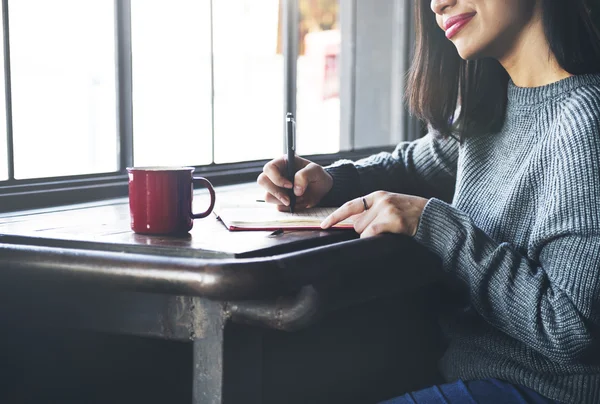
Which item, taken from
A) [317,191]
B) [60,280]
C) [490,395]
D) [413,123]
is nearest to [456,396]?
[490,395]

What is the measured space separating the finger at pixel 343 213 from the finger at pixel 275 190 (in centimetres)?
24

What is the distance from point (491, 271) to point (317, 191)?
20.3 inches

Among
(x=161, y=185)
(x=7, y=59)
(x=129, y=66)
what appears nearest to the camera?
(x=161, y=185)

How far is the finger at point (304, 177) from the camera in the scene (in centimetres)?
160

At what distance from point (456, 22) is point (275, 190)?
0.49 m

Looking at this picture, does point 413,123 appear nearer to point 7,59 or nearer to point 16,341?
point 7,59

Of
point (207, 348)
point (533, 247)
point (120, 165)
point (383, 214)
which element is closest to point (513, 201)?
point (533, 247)

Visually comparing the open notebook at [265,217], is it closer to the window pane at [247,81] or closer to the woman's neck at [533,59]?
the woman's neck at [533,59]

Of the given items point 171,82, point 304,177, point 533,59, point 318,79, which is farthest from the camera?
point 318,79

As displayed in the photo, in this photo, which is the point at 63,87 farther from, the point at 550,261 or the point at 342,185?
the point at 550,261

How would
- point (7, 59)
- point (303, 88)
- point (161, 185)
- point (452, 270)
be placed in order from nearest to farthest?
point (161, 185)
point (452, 270)
point (7, 59)
point (303, 88)

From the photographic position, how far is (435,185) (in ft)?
6.47

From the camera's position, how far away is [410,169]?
1.95 meters

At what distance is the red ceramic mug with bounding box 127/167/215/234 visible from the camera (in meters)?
1.18
